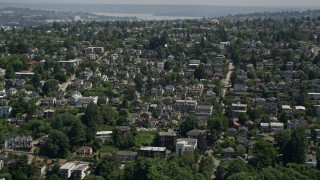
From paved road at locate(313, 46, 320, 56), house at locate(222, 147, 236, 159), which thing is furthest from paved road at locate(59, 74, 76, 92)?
paved road at locate(313, 46, 320, 56)

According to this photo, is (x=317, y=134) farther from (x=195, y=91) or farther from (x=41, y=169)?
(x=41, y=169)

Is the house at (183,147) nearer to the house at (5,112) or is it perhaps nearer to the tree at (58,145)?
the tree at (58,145)

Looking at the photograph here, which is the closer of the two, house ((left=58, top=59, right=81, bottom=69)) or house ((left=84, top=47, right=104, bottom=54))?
house ((left=58, top=59, right=81, bottom=69))

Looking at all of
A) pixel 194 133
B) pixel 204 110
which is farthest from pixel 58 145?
pixel 204 110

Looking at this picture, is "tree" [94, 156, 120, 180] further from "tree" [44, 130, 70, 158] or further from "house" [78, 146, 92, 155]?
"tree" [44, 130, 70, 158]

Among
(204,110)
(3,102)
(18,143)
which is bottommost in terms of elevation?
(18,143)

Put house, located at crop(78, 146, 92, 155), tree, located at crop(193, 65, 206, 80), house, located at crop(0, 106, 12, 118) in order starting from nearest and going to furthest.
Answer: house, located at crop(78, 146, 92, 155) → house, located at crop(0, 106, 12, 118) → tree, located at crop(193, 65, 206, 80)

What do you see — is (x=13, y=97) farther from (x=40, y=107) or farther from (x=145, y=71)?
(x=145, y=71)

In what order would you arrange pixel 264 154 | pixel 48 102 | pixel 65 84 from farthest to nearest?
pixel 65 84 < pixel 48 102 < pixel 264 154

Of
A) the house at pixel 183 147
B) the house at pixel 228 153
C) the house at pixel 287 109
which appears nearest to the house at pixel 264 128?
the house at pixel 287 109
